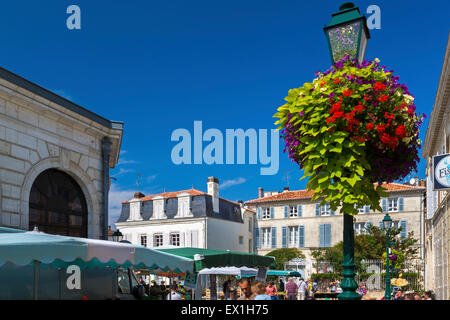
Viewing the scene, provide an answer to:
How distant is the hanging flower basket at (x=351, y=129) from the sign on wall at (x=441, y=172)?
16.9ft

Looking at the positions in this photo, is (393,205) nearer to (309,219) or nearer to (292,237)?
(309,219)

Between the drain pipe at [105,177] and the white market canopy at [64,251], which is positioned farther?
the drain pipe at [105,177]

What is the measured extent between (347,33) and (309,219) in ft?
126

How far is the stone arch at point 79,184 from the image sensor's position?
32.4 ft

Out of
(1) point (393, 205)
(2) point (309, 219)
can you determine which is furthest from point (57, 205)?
(1) point (393, 205)

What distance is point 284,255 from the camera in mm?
41500

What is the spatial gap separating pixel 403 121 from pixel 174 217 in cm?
3799

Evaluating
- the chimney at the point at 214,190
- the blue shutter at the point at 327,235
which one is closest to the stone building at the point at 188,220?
the chimney at the point at 214,190

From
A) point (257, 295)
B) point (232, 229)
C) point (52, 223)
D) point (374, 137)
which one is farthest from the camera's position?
point (232, 229)

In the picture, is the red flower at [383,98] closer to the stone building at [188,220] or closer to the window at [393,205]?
the stone building at [188,220]

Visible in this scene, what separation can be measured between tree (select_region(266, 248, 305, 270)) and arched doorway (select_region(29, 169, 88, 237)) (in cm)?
3044

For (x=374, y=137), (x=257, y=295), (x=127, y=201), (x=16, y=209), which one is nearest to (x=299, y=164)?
(x=374, y=137)
